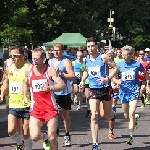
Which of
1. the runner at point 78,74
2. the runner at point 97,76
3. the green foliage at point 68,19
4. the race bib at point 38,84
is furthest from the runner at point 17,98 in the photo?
the green foliage at point 68,19

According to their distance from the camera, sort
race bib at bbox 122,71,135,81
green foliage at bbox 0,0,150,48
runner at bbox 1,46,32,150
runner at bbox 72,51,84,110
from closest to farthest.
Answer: runner at bbox 1,46,32,150 → race bib at bbox 122,71,135,81 → runner at bbox 72,51,84,110 → green foliage at bbox 0,0,150,48

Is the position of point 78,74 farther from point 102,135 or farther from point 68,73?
point 68,73

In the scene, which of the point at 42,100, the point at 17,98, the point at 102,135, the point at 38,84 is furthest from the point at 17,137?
the point at 102,135

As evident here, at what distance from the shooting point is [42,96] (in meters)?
7.92

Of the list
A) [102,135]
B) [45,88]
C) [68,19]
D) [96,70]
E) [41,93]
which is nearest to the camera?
[45,88]

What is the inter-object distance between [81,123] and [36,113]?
6076mm

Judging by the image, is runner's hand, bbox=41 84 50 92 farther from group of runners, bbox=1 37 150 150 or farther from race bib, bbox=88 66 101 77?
race bib, bbox=88 66 101 77

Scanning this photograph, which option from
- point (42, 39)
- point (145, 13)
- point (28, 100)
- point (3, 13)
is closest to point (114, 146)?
point (28, 100)

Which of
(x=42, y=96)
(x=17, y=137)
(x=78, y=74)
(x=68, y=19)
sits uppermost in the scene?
(x=68, y=19)

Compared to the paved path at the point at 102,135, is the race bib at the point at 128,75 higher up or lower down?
higher up

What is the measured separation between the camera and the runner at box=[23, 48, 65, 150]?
778 centimetres

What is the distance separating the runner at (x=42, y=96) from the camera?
7781 millimetres

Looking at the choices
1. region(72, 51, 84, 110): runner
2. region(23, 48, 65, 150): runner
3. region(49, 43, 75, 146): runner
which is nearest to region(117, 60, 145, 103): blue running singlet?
region(49, 43, 75, 146): runner

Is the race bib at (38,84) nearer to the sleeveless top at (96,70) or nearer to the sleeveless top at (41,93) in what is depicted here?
the sleeveless top at (41,93)
